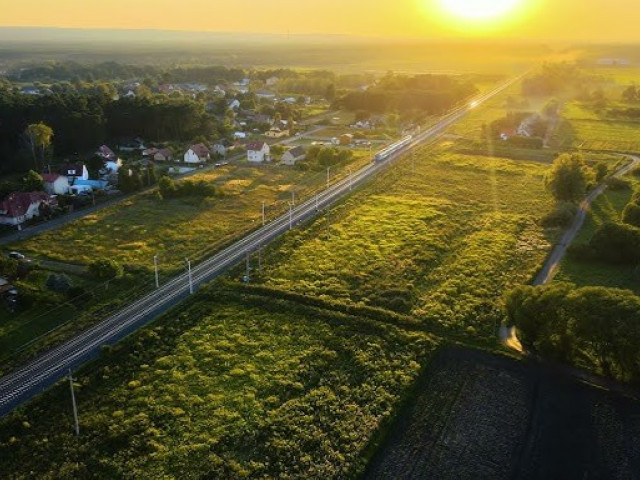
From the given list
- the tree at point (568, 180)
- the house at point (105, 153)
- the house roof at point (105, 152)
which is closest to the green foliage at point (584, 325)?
the tree at point (568, 180)

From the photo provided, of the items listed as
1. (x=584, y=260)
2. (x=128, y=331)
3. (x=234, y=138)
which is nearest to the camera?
(x=128, y=331)

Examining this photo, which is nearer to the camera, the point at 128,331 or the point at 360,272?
the point at 128,331

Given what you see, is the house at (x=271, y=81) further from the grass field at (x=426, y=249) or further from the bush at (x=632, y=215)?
the bush at (x=632, y=215)

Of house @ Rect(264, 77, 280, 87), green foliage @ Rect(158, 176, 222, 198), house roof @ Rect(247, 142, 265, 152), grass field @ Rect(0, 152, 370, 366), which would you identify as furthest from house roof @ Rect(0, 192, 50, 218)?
house @ Rect(264, 77, 280, 87)

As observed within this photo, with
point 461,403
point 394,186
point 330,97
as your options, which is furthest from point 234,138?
point 461,403

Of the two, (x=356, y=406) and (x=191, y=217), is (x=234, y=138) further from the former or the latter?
(x=356, y=406)

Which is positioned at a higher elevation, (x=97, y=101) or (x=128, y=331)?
(x=97, y=101)

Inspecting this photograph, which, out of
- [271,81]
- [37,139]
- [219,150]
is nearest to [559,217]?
[219,150]

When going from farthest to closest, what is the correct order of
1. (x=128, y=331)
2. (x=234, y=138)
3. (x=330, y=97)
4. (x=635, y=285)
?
(x=330, y=97), (x=234, y=138), (x=635, y=285), (x=128, y=331)
